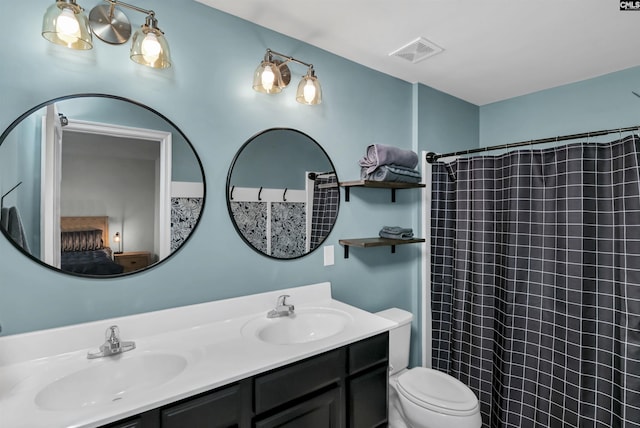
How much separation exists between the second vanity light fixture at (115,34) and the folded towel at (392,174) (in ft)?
4.06

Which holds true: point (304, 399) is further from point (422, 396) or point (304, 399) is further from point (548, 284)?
point (548, 284)

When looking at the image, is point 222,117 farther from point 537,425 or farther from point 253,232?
point 537,425

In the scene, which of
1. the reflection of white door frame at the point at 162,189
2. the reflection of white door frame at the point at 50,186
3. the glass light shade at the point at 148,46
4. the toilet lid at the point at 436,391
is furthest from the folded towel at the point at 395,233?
the reflection of white door frame at the point at 50,186

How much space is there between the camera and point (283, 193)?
1766 millimetres

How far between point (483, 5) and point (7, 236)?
2.27 meters

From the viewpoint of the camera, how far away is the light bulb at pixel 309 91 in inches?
66.2

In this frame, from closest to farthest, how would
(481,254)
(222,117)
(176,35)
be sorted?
(176,35) < (222,117) < (481,254)

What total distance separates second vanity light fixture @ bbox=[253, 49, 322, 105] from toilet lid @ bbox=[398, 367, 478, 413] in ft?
5.65

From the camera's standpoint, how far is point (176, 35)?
4.67 ft

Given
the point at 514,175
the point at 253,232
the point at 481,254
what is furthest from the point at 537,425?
the point at 253,232

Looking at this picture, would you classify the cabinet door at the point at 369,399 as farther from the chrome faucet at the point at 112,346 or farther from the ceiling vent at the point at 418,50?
the ceiling vent at the point at 418,50

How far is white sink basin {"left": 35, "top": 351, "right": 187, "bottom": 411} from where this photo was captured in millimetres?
1011

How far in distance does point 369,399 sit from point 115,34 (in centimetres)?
194

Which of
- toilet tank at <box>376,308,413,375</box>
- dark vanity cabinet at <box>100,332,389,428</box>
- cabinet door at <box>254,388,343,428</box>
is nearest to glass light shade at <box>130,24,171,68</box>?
dark vanity cabinet at <box>100,332,389,428</box>
